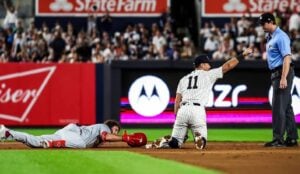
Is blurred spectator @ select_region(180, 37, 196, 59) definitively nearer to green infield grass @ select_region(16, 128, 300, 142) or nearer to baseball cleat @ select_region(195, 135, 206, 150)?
green infield grass @ select_region(16, 128, 300, 142)

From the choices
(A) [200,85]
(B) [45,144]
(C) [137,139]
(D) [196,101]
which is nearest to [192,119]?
(D) [196,101]

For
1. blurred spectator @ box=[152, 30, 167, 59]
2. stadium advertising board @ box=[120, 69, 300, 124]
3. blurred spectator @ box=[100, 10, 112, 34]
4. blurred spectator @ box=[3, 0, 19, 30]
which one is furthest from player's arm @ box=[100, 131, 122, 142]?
blurred spectator @ box=[100, 10, 112, 34]

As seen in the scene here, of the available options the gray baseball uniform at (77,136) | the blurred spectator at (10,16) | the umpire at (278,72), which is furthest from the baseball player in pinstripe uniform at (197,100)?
the blurred spectator at (10,16)

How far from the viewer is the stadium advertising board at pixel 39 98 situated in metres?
20.3

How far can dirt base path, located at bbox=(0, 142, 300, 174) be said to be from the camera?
30.2 feet

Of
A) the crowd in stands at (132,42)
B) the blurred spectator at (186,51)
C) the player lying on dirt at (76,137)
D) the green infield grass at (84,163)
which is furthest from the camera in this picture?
the crowd in stands at (132,42)

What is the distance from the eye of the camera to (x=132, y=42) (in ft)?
78.2

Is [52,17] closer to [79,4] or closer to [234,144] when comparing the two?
[79,4]

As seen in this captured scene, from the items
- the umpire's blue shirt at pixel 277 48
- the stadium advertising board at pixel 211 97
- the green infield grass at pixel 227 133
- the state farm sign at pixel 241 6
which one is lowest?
the green infield grass at pixel 227 133

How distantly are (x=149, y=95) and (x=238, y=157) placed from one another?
372 inches

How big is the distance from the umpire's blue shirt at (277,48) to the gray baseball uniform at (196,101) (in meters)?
1.06

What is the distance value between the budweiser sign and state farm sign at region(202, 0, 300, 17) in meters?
8.01

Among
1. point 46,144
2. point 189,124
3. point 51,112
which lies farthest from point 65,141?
point 51,112

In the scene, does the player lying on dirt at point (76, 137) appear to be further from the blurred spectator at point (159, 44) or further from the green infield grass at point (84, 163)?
the blurred spectator at point (159, 44)
